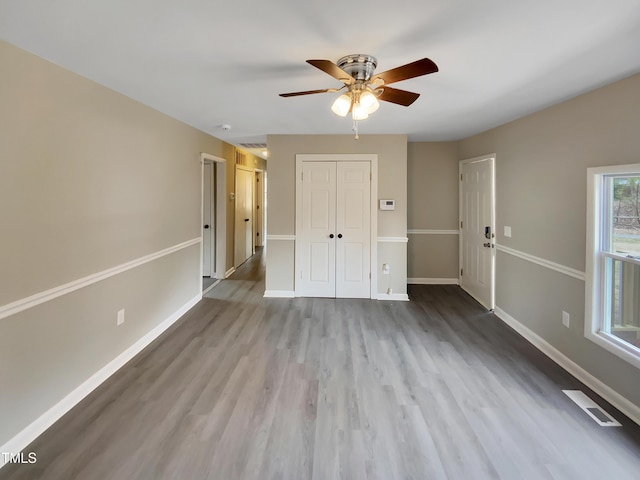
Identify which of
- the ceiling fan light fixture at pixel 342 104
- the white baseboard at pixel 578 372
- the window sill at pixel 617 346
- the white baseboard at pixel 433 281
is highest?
the ceiling fan light fixture at pixel 342 104

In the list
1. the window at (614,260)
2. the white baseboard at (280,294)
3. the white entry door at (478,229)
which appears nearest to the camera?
the window at (614,260)

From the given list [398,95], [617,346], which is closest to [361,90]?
[398,95]

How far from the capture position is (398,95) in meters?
2.19

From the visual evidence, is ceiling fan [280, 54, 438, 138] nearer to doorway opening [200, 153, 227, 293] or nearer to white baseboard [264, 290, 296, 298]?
white baseboard [264, 290, 296, 298]

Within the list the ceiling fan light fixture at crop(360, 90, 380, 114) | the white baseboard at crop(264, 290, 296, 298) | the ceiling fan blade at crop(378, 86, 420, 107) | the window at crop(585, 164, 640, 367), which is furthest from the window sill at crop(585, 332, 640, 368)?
the white baseboard at crop(264, 290, 296, 298)

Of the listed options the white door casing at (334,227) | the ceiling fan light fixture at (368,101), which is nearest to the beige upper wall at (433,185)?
the white door casing at (334,227)

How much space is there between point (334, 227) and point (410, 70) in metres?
3.16

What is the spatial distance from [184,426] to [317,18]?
2475mm

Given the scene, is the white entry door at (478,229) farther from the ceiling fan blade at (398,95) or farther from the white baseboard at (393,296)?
the ceiling fan blade at (398,95)

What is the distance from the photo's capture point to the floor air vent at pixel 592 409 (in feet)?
7.16

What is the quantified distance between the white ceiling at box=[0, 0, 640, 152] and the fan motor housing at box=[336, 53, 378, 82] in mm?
39

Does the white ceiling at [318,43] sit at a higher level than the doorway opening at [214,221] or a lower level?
higher

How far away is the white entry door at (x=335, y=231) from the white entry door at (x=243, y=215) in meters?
2.27

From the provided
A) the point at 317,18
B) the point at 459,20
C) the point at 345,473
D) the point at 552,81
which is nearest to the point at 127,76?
the point at 317,18
